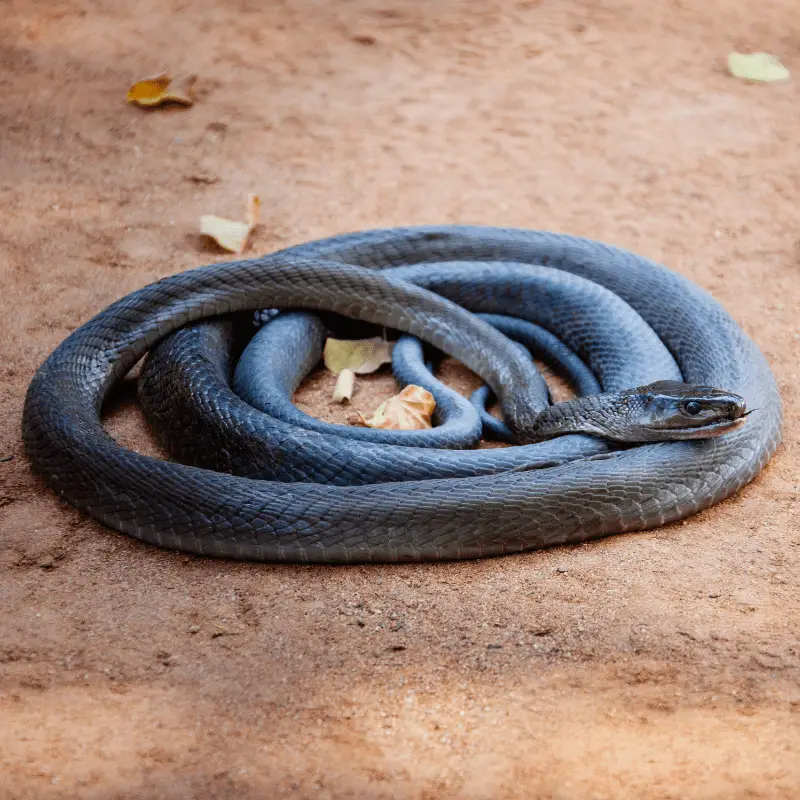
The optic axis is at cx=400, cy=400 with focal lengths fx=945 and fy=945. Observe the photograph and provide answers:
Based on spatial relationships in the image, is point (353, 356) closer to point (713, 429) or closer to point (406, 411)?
point (406, 411)

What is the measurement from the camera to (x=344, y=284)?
4.85 metres

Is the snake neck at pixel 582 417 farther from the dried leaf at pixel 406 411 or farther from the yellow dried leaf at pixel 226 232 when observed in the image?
the yellow dried leaf at pixel 226 232

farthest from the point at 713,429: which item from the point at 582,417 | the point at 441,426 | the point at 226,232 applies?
the point at 226,232

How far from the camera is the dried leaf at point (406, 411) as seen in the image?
14.2 ft

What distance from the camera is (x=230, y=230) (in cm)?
577

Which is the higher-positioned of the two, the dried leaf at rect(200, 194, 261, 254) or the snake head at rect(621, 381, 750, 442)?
the snake head at rect(621, 381, 750, 442)

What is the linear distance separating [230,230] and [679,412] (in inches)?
124

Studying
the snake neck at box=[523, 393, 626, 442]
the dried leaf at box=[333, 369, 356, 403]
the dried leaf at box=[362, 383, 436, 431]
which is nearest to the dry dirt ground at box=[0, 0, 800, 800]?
the dried leaf at box=[333, 369, 356, 403]

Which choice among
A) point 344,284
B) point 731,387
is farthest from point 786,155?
point 344,284

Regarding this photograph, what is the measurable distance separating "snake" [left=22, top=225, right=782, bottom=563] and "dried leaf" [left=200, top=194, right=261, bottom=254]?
0.57 m

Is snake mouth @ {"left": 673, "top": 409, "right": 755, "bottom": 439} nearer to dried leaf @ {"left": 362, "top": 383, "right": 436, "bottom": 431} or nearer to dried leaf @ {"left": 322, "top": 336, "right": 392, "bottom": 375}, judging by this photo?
dried leaf @ {"left": 362, "top": 383, "right": 436, "bottom": 431}

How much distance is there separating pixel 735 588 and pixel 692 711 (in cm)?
70

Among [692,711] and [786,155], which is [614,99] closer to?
[786,155]

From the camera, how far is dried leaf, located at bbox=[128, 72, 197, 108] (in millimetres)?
7113
